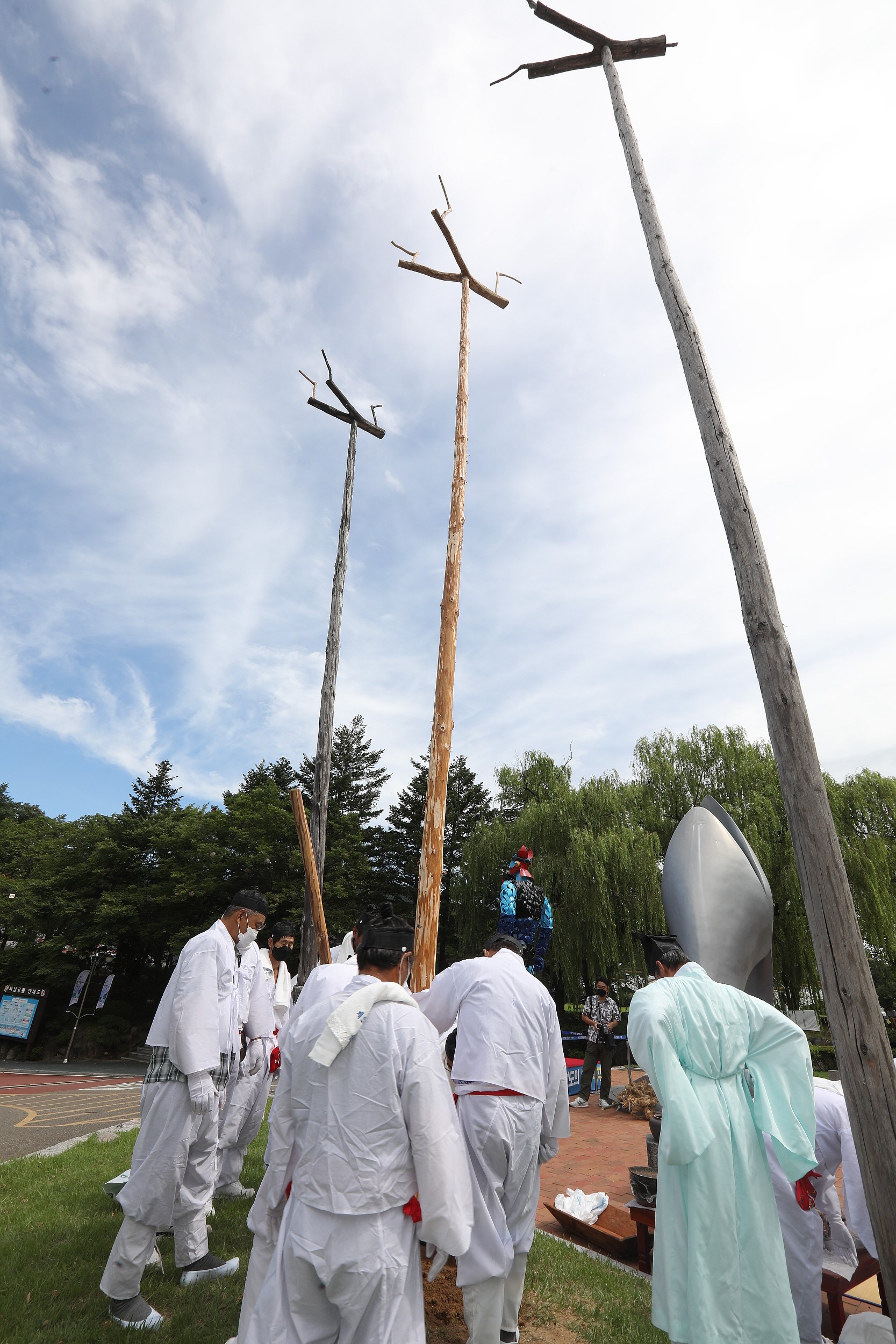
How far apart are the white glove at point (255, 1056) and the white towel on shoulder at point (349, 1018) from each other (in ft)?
12.3

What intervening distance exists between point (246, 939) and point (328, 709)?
5.21 metres

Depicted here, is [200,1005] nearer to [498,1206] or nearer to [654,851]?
[498,1206]

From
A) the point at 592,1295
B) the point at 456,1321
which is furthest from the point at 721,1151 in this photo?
the point at 456,1321

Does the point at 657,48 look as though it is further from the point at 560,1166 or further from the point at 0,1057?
the point at 0,1057

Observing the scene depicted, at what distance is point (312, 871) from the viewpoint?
5969 millimetres

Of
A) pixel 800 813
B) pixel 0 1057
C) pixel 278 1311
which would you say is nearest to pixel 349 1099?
pixel 278 1311

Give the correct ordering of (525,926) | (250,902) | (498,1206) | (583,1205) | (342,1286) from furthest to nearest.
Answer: (525,926), (583,1205), (250,902), (498,1206), (342,1286)

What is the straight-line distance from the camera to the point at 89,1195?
511cm

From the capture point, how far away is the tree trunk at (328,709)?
9.15 metres

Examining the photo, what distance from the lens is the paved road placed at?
813cm

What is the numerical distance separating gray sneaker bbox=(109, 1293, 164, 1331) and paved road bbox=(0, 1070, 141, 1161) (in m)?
4.74

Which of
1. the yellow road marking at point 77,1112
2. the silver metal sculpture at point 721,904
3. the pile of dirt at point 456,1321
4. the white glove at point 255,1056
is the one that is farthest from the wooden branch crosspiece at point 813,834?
the yellow road marking at point 77,1112

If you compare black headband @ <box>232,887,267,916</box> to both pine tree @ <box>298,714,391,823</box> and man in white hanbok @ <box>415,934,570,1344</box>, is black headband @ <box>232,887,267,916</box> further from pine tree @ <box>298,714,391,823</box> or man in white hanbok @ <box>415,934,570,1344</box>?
pine tree @ <box>298,714,391,823</box>

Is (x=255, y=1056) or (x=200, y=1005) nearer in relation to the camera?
(x=200, y=1005)
